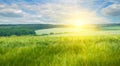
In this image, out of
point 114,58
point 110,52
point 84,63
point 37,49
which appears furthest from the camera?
point 37,49

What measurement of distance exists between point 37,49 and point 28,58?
65 centimetres

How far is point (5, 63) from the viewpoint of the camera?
3.85 meters

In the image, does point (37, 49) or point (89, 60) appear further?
point (37, 49)

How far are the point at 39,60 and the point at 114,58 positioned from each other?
4.38 feet

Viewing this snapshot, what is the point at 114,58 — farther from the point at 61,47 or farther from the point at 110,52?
the point at 61,47

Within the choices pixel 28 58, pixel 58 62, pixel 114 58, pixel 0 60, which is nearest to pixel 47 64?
pixel 58 62

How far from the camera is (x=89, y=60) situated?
377cm

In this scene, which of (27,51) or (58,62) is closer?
(58,62)

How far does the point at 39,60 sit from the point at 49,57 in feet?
0.77

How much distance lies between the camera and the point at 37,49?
185 inches

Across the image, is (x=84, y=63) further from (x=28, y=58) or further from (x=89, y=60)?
(x=28, y=58)

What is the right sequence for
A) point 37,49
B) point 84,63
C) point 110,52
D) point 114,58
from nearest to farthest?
1. point 84,63
2. point 114,58
3. point 110,52
4. point 37,49

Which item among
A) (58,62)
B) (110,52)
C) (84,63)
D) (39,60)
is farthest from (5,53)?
(110,52)

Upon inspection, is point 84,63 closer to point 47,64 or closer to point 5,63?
point 47,64
